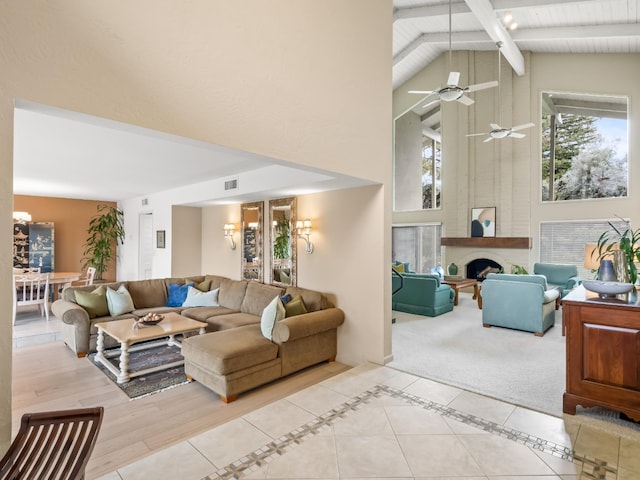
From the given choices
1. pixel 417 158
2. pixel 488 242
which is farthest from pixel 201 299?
pixel 417 158

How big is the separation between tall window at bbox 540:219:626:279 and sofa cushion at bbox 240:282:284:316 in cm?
659

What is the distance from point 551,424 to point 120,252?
948 cm

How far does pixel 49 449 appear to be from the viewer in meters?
1.38

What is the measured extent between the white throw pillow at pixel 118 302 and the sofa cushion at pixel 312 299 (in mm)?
2739

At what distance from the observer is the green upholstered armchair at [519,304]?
5.24 metres

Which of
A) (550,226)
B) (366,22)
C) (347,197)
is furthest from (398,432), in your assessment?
(550,226)

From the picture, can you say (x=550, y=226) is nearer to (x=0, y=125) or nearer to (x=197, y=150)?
(x=197, y=150)

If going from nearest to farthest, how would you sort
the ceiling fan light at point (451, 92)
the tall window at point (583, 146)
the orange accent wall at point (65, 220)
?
the ceiling fan light at point (451, 92), the tall window at point (583, 146), the orange accent wall at point (65, 220)

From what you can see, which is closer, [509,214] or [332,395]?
[332,395]

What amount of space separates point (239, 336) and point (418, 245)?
7.45 m

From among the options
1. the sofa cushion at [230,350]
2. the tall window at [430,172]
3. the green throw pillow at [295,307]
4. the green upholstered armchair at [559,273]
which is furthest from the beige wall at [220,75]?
the tall window at [430,172]

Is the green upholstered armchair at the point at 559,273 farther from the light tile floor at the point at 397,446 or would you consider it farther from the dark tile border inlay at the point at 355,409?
the dark tile border inlay at the point at 355,409

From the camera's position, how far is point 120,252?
8.91 meters

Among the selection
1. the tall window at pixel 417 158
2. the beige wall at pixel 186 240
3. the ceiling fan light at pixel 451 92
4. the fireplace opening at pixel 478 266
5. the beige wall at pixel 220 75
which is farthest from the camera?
the tall window at pixel 417 158
